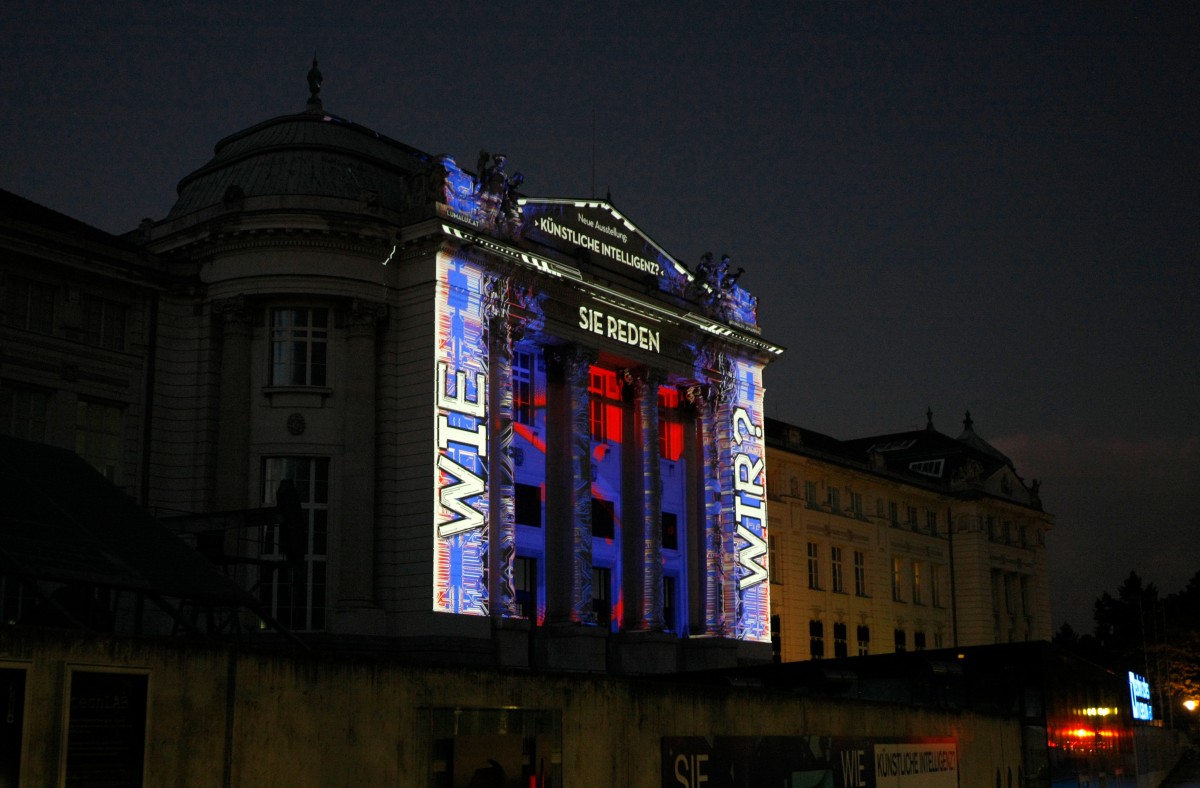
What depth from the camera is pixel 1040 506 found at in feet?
315

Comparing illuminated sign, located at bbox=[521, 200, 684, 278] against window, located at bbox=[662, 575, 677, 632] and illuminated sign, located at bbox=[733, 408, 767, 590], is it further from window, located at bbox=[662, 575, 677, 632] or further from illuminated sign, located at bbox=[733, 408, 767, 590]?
window, located at bbox=[662, 575, 677, 632]

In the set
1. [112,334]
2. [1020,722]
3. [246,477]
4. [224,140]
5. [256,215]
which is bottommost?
[1020,722]

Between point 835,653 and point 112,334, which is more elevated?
point 112,334

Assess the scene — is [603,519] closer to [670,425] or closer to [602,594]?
[602,594]

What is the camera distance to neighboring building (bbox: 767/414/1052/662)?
70188 millimetres

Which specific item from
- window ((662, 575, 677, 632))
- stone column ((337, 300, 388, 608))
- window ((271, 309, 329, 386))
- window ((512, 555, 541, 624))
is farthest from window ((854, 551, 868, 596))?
window ((271, 309, 329, 386))

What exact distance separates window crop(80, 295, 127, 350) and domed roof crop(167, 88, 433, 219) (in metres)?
4.97

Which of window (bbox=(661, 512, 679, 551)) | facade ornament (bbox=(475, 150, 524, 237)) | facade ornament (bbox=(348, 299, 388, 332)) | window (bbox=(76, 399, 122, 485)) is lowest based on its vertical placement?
window (bbox=(661, 512, 679, 551))

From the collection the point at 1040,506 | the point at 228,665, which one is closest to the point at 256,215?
the point at 228,665

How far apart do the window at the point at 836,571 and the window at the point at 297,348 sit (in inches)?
1495

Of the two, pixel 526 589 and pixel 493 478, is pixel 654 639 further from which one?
pixel 493 478

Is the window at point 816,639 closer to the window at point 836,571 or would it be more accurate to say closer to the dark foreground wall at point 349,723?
the window at point 836,571

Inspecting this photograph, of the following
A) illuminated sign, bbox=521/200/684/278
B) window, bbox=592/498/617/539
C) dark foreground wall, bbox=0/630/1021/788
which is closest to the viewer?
dark foreground wall, bbox=0/630/1021/788

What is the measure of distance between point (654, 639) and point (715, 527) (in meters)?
6.21
